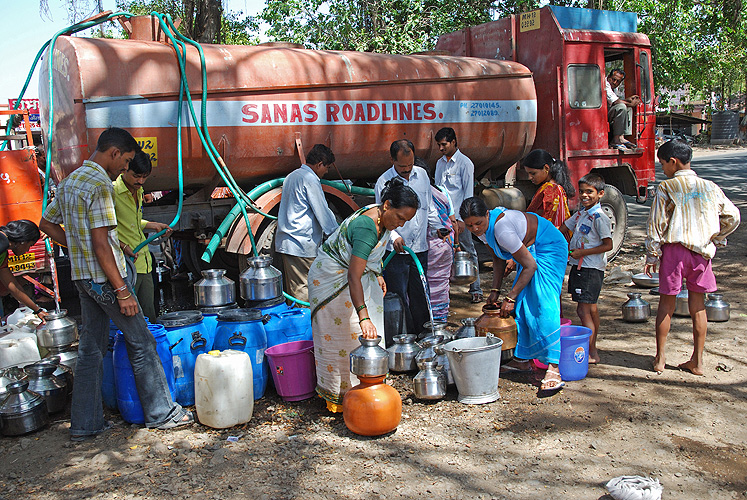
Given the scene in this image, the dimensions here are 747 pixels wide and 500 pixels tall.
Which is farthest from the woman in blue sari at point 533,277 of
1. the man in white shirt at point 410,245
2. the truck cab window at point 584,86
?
the truck cab window at point 584,86

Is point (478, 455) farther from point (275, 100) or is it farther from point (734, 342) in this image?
point (275, 100)

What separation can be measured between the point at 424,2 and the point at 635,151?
963 centimetres

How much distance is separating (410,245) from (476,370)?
142 centimetres

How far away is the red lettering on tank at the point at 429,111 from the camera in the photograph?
693cm

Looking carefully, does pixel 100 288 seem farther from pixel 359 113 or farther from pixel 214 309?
pixel 359 113

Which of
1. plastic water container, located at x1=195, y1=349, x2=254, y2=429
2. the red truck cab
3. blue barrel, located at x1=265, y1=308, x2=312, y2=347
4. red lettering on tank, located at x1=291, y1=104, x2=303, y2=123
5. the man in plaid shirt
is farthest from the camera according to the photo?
the red truck cab

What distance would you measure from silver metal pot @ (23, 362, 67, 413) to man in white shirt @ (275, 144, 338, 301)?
1984 mm

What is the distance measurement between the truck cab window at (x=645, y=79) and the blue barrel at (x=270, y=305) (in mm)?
6618

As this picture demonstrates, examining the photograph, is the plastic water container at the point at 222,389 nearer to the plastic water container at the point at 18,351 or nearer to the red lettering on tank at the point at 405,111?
the plastic water container at the point at 18,351

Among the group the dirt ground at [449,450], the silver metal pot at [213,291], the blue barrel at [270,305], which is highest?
the silver metal pot at [213,291]

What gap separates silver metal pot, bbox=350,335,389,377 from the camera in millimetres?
3539

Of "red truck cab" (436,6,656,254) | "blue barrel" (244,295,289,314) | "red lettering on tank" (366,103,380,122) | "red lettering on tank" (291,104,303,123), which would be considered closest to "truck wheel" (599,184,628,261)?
"red truck cab" (436,6,656,254)

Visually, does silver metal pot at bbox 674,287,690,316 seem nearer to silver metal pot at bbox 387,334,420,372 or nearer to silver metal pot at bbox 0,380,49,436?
silver metal pot at bbox 387,334,420,372

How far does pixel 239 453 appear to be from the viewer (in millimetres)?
3521
